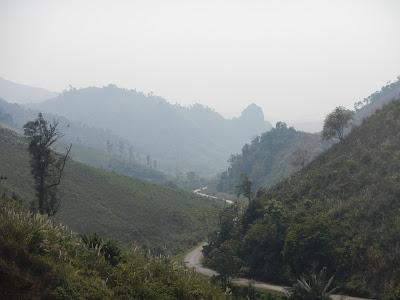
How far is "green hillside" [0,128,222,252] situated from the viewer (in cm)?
5962

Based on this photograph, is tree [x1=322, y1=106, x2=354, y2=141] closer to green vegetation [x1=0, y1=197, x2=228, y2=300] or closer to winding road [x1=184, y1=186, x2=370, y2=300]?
winding road [x1=184, y1=186, x2=370, y2=300]

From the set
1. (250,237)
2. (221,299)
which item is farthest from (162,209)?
(221,299)

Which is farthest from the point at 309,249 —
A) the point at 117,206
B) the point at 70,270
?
the point at 117,206

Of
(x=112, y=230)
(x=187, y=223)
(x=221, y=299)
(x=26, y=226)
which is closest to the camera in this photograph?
(x=26, y=226)

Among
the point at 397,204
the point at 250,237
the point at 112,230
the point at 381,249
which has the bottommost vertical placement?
the point at 112,230

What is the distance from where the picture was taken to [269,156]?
461 feet

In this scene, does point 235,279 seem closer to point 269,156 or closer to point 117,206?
point 117,206

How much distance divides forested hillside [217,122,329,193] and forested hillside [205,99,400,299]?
2728 inches

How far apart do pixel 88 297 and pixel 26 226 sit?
2.90 metres

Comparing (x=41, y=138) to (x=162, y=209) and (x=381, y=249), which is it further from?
(x=162, y=209)

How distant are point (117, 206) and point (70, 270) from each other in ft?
194

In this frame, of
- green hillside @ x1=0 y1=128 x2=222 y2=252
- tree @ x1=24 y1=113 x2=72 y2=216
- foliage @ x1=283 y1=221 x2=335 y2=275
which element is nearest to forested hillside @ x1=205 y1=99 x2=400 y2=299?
foliage @ x1=283 y1=221 x2=335 y2=275

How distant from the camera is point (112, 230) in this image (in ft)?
196

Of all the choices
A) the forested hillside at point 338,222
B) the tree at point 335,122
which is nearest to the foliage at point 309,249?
the forested hillside at point 338,222
